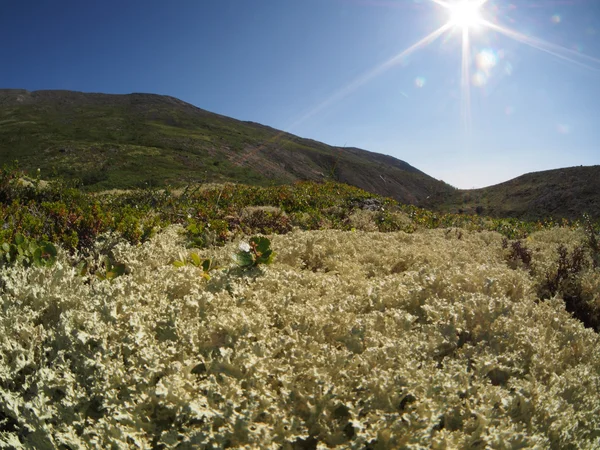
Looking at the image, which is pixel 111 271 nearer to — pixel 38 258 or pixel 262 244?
pixel 38 258

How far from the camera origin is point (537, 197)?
→ 37969 millimetres

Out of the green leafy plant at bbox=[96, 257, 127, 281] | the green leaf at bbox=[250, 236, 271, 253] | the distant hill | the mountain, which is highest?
the mountain

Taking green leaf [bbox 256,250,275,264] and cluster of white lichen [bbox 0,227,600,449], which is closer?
cluster of white lichen [bbox 0,227,600,449]

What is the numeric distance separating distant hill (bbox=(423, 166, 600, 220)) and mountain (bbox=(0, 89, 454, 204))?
4148mm

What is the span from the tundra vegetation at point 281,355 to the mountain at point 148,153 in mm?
18695

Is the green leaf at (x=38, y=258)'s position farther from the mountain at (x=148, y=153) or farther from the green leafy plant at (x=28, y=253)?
the mountain at (x=148, y=153)

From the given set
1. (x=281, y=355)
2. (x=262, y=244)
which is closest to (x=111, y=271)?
(x=262, y=244)

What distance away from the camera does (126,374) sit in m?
2.18

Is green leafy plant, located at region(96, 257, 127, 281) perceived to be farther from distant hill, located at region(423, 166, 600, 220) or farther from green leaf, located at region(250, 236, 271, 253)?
distant hill, located at region(423, 166, 600, 220)

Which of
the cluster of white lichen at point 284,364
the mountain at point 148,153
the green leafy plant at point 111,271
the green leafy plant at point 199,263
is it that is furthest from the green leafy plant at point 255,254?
the mountain at point 148,153

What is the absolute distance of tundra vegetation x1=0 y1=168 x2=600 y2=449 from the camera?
6.27 ft

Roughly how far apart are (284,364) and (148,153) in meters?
57.5

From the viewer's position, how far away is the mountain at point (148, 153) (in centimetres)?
4472

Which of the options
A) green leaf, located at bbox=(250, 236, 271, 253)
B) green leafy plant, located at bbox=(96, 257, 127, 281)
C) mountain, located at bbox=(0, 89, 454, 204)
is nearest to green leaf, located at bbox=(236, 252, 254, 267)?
green leaf, located at bbox=(250, 236, 271, 253)
